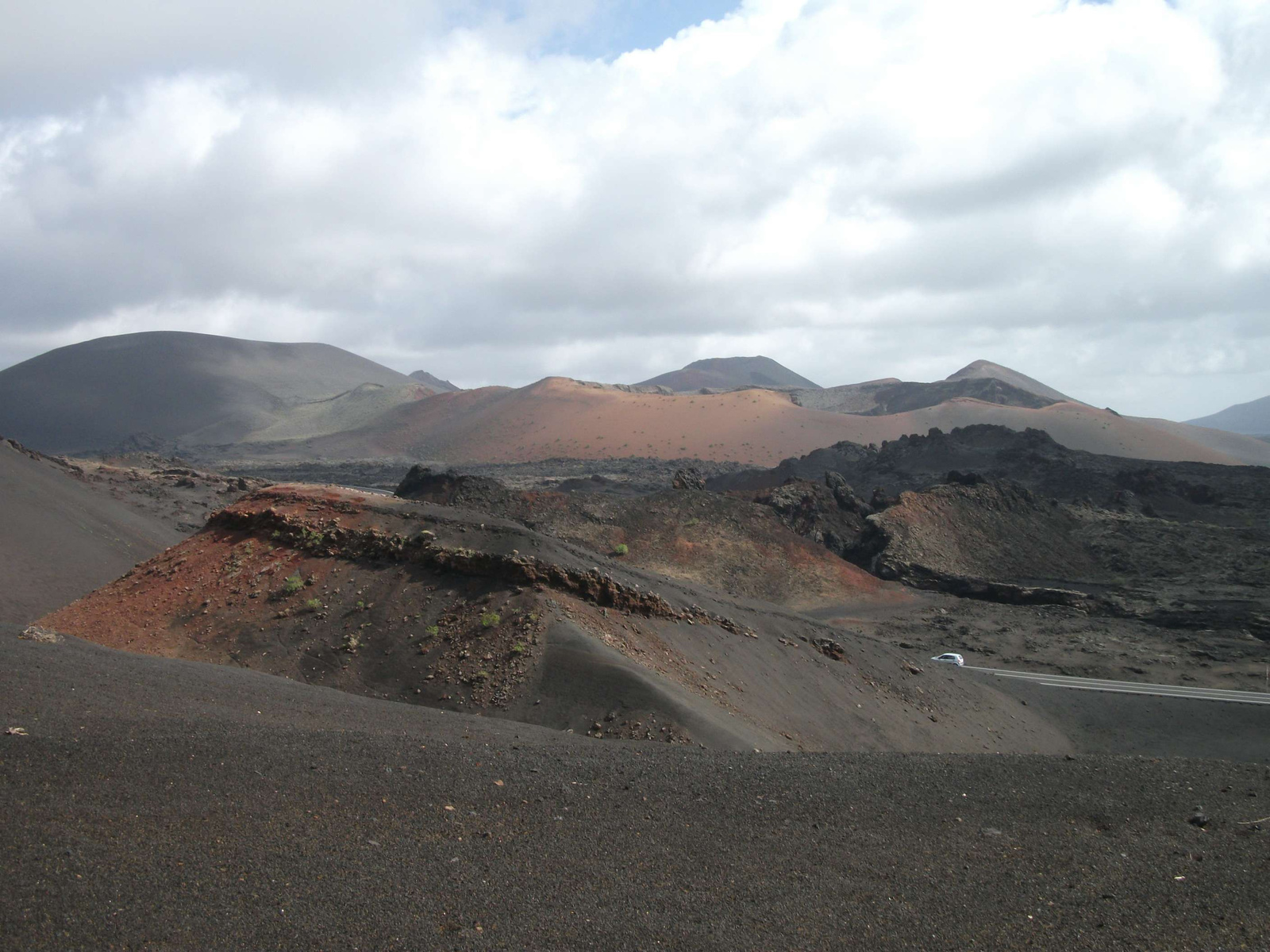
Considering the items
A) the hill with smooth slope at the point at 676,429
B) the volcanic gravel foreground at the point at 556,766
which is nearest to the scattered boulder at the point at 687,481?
the volcanic gravel foreground at the point at 556,766

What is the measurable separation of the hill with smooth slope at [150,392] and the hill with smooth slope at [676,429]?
2909 centimetres

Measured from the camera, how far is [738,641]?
15500mm

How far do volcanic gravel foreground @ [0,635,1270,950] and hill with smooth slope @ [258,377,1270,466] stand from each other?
81.0 metres

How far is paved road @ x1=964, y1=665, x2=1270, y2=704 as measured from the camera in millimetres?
20312

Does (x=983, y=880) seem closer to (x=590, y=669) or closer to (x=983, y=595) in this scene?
(x=590, y=669)

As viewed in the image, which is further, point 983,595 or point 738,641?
point 983,595

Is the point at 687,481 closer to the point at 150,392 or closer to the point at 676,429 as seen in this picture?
the point at 676,429

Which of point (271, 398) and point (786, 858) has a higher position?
point (271, 398)

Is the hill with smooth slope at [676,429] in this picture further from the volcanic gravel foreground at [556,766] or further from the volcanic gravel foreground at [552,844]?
the volcanic gravel foreground at [552,844]

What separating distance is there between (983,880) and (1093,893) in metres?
0.70

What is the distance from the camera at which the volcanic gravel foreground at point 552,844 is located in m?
4.95

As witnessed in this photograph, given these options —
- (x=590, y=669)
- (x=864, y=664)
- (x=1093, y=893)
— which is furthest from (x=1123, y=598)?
(x=1093, y=893)

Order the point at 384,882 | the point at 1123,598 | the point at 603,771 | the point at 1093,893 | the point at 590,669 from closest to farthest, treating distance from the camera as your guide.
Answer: the point at 384,882
the point at 1093,893
the point at 603,771
the point at 590,669
the point at 1123,598

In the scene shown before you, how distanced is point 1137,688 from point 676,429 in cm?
7981
